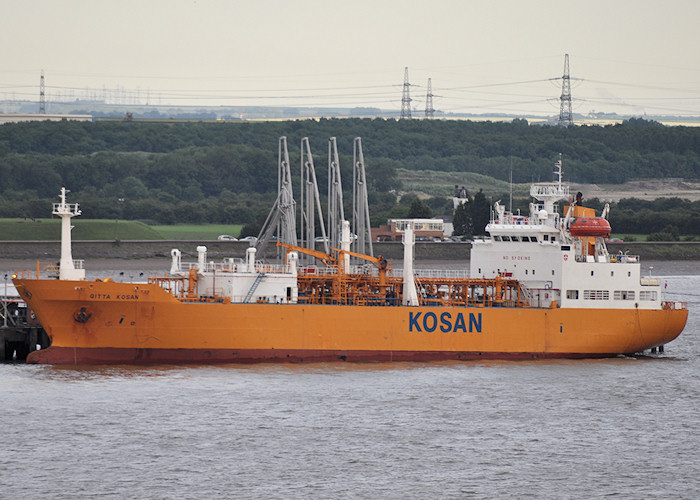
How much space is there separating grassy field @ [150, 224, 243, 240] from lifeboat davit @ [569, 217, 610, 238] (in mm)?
58656

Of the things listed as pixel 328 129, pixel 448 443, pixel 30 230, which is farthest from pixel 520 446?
pixel 328 129

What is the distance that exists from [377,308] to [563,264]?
700cm

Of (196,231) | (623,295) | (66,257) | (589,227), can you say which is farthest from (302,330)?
(196,231)

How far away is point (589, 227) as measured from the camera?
42406 millimetres

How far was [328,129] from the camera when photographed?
154 m

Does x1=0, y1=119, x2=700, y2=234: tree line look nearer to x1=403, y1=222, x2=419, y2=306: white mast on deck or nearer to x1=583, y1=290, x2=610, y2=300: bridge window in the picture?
x1=583, y1=290, x2=610, y2=300: bridge window

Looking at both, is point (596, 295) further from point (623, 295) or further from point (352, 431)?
point (352, 431)

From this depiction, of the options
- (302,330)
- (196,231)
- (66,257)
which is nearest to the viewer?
(66,257)

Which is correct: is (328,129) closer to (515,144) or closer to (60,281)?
(515,144)

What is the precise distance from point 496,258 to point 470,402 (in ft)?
30.1

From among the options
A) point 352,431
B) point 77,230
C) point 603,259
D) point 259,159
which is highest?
point 259,159

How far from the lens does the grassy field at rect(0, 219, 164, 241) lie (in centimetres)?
9066

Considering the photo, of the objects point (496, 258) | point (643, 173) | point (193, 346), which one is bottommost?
point (193, 346)

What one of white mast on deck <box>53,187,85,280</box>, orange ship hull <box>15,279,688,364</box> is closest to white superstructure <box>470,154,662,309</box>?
orange ship hull <box>15,279,688,364</box>
